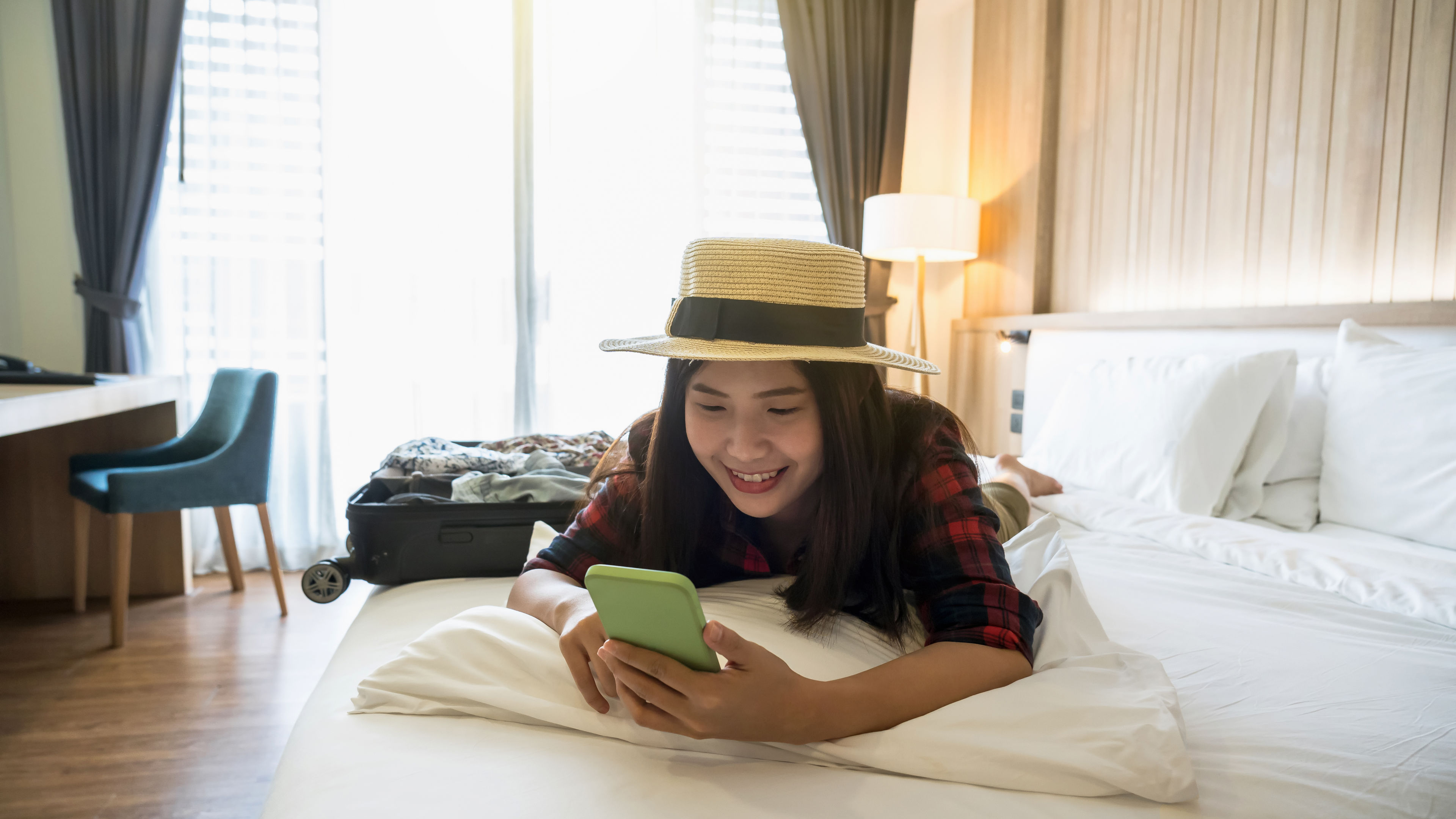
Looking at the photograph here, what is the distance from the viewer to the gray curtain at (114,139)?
303 centimetres

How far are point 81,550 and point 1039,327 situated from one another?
3.48m

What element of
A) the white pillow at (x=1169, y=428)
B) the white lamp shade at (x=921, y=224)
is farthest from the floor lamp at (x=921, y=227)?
the white pillow at (x=1169, y=428)

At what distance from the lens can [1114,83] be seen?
2814 mm

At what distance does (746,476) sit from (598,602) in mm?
322

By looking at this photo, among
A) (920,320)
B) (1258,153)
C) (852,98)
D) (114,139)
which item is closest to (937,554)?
(1258,153)

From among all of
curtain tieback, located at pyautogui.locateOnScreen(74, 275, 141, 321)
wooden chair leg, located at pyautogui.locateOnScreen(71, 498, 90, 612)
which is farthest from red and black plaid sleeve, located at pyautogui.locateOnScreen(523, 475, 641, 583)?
curtain tieback, located at pyautogui.locateOnScreen(74, 275, 141, 321)

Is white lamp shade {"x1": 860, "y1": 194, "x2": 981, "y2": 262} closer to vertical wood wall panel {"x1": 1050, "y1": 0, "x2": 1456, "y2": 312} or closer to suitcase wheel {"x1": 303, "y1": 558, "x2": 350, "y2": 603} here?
vertical wood wall panel {"x1": 1050, "y1": 0, "x2": 1456, "y2": 312}

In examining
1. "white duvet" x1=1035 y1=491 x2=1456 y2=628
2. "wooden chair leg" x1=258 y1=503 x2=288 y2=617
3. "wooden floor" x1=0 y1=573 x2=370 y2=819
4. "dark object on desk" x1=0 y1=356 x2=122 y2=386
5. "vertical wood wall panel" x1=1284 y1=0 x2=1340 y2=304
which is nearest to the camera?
"white duvet" x1=1035 y1=491 x2=1456 y2=628

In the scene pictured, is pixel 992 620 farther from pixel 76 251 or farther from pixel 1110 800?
pixel 76 251

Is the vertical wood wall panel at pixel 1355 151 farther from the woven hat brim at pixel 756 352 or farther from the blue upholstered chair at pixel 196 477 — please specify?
the blue upholstered chair at pixel 196 477

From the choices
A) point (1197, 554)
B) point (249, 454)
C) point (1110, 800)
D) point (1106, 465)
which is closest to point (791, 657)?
point (1110, 800)

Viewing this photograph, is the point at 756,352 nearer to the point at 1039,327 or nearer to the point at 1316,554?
the point at 1316,554

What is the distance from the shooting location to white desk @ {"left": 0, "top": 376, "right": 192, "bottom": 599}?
2.79 meters

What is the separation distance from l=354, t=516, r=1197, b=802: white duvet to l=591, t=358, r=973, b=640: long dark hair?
4cm
